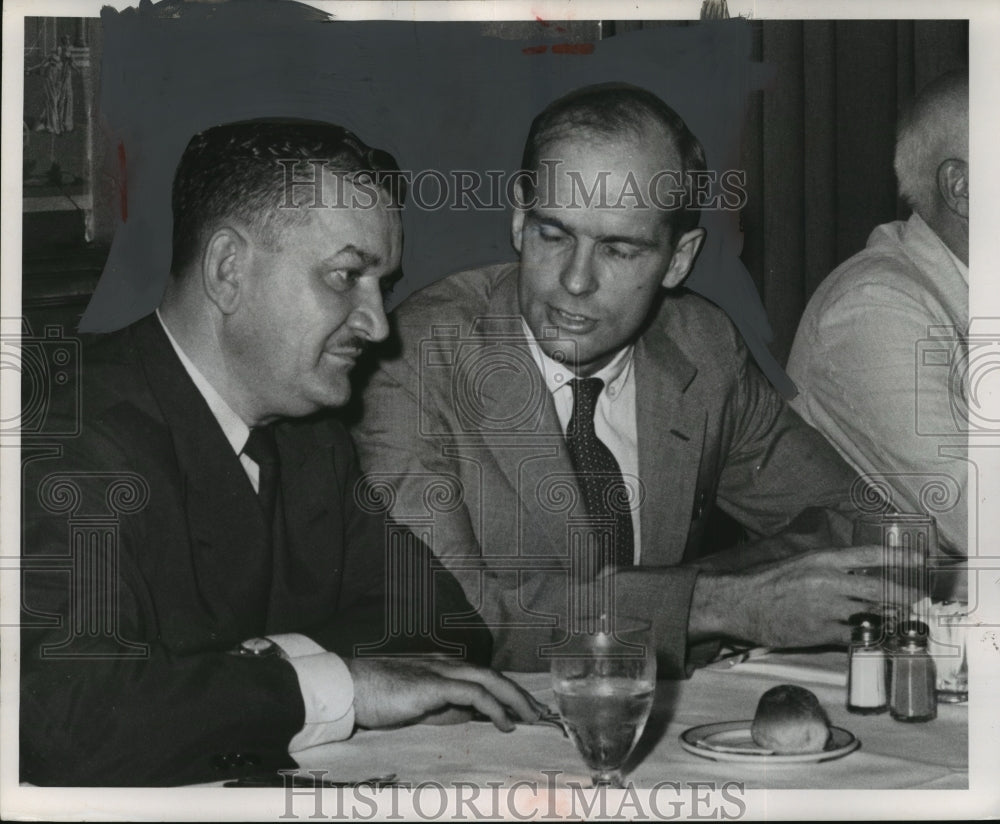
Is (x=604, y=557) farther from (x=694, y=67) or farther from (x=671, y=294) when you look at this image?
(x=694, y=67)

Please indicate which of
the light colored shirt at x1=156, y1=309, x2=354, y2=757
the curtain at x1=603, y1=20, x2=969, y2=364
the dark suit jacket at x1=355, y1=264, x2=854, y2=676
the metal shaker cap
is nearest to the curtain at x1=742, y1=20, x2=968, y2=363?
the curtain at x1=603, y1=20, x2=969, y2=364

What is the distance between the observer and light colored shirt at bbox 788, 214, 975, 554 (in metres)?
2.02

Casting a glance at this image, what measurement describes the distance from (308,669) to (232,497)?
9.9 inches

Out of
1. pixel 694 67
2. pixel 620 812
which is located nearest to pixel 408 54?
pixel 694 67

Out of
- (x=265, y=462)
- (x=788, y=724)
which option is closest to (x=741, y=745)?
(x=788, y=724)

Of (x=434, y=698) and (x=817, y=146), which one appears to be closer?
(x=434, y=698)

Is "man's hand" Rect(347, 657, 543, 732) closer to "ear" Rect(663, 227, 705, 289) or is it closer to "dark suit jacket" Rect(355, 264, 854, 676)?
"dark suit jacket" Rect(355, 264, 854, 676)

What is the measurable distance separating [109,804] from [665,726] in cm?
Answer: 75

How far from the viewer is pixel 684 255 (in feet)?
6.62

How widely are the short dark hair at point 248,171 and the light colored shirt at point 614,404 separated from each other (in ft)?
1.15

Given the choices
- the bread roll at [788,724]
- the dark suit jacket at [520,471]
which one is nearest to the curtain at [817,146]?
the dark suit jacket at [520,471]

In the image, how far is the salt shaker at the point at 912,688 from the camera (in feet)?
6.31

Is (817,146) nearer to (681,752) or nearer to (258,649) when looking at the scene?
(681,752)

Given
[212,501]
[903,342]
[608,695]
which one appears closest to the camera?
[608,695]
